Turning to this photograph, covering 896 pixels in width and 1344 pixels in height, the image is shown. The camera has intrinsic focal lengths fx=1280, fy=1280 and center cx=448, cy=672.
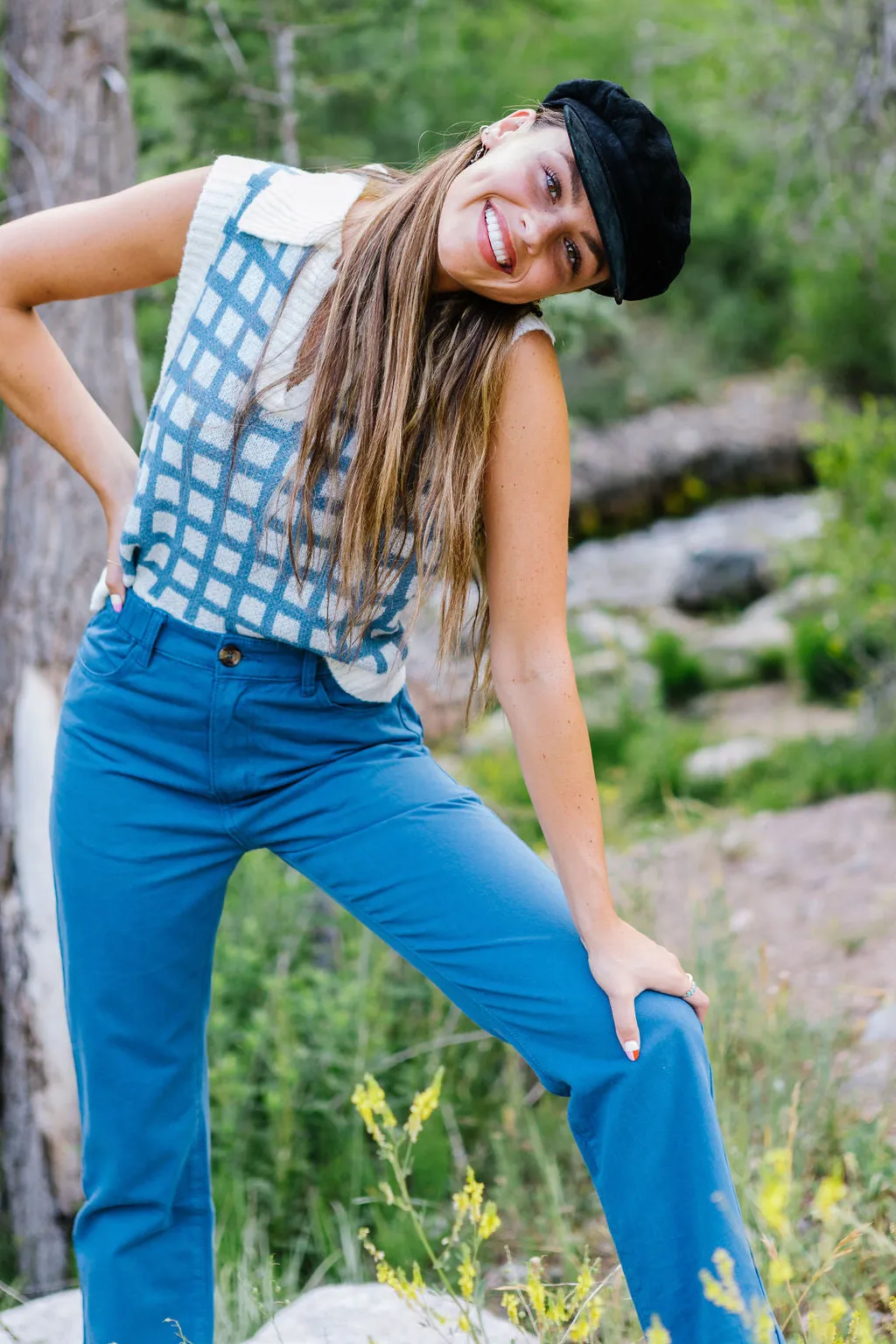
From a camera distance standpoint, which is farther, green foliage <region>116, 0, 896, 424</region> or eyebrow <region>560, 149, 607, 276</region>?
green foliage <region>116, 0, 896, 424</region>

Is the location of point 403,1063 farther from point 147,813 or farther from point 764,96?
point 764,96

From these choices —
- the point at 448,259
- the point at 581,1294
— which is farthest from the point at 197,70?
the point at 581,1294

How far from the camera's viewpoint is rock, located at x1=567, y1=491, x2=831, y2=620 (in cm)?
1032

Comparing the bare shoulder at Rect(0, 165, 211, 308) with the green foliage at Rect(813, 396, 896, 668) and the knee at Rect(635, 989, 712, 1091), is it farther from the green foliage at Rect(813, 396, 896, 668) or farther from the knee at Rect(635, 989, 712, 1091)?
the green foliage at Rect(813, 396, 896, 668)

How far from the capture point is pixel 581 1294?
1.52 metres

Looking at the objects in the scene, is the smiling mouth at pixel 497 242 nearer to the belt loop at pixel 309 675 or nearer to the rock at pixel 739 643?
the belt loop at pixel 309 675

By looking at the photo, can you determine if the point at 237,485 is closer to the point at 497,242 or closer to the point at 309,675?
the point at 309,675

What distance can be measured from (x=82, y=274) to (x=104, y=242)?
0.20 ft

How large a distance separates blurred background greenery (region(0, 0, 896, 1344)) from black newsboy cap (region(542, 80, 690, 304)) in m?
0.50

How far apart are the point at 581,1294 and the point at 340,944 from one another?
207 centimetres

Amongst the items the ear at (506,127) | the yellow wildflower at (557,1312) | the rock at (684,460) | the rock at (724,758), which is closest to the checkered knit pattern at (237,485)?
the ear at (506,127)

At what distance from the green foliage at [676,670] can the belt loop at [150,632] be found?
254 inches

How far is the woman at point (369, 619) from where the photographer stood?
1.56 metres

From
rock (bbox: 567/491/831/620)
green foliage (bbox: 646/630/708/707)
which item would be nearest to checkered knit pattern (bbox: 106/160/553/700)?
green foliage (bbox: 646/630/708/707)
